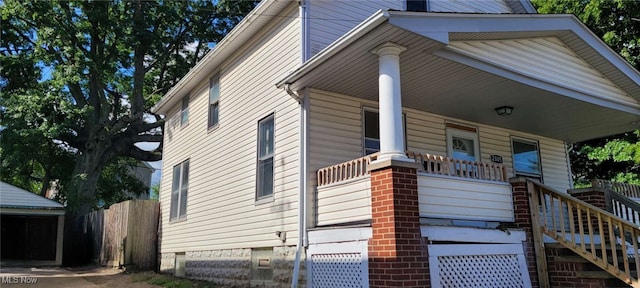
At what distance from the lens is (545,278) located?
278 inches

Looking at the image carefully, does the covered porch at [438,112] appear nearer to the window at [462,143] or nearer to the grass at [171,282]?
the window at [462,143]

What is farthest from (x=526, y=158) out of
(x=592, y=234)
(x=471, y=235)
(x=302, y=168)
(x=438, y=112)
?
(x=302, y=168)

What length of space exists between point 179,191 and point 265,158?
17.1ft

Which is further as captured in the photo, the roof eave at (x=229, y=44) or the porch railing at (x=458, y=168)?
the roof eave at (x=229, y=44)

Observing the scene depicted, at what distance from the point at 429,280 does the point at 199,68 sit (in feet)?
26.6

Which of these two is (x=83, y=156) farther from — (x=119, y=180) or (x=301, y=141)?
(x=301, y=141)

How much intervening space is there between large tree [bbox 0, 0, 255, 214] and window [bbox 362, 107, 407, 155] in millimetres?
16553

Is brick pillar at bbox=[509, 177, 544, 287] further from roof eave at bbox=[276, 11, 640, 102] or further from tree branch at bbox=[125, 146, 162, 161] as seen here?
tree branch at bbox=[125, 146, 162, 161]

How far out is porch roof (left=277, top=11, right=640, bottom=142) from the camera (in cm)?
634

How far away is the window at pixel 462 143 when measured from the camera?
975 cm

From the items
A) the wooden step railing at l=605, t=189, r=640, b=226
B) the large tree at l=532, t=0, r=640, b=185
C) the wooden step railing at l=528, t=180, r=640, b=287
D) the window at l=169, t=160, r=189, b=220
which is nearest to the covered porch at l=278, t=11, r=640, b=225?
the wooden step railing at l=528, t=180, r=640, b=287

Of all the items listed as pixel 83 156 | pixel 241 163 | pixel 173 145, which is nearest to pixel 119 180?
pixel 83 156

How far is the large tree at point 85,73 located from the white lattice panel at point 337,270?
57.1 ft

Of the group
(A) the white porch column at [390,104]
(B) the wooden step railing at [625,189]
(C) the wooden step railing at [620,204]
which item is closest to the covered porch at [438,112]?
(A) the white porch column at [390,104]
